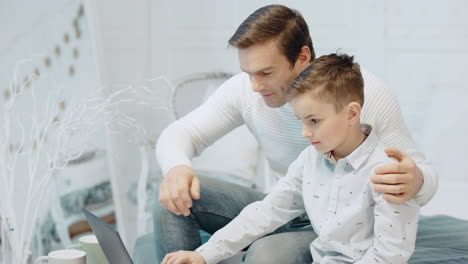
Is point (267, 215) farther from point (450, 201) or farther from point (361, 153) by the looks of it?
point (450, 201)

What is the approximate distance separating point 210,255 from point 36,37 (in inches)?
57.2

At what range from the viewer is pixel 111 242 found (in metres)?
1.54

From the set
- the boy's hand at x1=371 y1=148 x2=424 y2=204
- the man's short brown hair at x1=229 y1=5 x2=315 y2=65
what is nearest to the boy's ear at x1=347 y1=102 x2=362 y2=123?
the boy's hand at x1=371 y1=148 x2=424 y2=204

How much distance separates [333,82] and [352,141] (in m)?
0.14

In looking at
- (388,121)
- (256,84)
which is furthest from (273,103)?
(388,121)

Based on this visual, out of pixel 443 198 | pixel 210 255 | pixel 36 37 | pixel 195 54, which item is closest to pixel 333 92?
pixel 210 255

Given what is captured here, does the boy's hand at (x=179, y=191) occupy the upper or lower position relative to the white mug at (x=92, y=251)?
upper

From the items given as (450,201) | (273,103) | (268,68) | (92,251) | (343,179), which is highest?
(268,68)

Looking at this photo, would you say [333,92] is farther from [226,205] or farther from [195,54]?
[195,54]

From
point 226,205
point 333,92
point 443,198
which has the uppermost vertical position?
point 333,92

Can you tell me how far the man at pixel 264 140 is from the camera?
1617mm

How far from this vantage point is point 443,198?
2.63m

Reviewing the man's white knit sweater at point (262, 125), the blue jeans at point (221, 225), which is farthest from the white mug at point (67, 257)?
the man's white knit sweater at point (262, 125)

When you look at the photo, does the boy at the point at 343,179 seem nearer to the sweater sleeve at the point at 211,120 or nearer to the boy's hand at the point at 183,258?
the boy's hand at the point at 183,258
